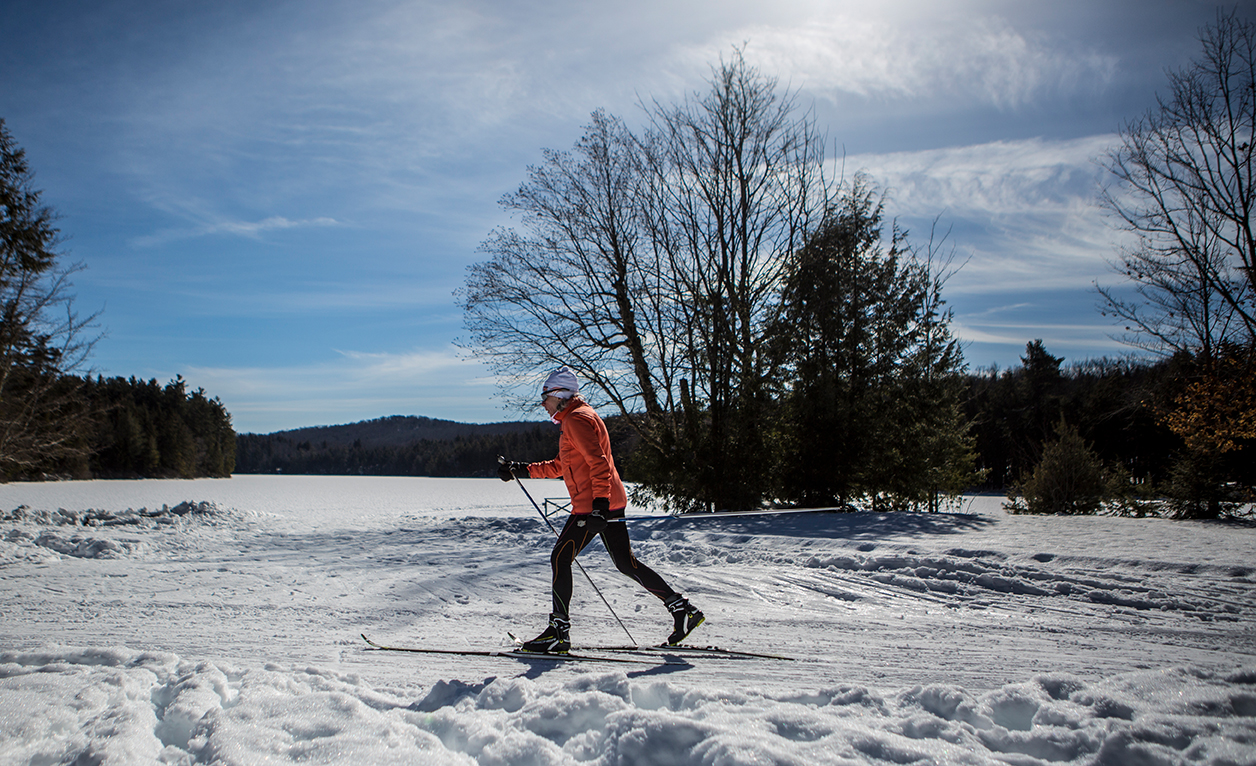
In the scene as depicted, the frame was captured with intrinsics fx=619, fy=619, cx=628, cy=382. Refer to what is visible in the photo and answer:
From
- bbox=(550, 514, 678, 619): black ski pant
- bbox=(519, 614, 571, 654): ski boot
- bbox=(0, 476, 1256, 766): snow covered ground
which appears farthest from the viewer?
bbox=(550, 514, 678, 619): black ski pant

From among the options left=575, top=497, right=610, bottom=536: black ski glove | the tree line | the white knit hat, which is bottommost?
the tree line

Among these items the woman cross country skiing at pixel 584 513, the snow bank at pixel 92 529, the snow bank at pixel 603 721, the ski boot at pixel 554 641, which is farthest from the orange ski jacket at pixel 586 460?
the snow bank at pixel 92 529

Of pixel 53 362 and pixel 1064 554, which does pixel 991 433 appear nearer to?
pixel 1064 554

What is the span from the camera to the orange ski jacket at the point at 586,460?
4.51 m

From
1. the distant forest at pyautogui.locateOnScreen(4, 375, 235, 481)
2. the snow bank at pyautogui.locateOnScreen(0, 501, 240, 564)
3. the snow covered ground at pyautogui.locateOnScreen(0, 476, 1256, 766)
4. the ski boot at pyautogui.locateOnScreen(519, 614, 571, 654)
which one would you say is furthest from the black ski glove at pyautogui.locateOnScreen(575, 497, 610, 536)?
the distant forest at pyautogui.locateOnScreen(4, 375, 235, 481)

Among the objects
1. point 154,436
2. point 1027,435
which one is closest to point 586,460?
point 1027,435

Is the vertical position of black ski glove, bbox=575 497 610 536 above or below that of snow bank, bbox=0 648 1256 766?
above

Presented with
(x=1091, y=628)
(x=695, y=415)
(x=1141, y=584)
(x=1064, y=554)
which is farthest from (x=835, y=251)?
(x=1091, y=628)

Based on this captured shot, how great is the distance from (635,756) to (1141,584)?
616 centimetres

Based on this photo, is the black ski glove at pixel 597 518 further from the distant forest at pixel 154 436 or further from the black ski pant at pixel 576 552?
the distant forest at pixel 154 436

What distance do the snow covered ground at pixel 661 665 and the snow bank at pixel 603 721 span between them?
0.5 inches

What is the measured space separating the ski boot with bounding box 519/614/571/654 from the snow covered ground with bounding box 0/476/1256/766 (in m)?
0.24

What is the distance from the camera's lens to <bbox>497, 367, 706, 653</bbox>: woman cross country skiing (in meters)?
4.46

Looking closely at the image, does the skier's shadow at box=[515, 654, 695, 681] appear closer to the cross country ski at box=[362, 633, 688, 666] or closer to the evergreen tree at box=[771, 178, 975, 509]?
the cross country ski at box=[362, 633, 688, 666]
